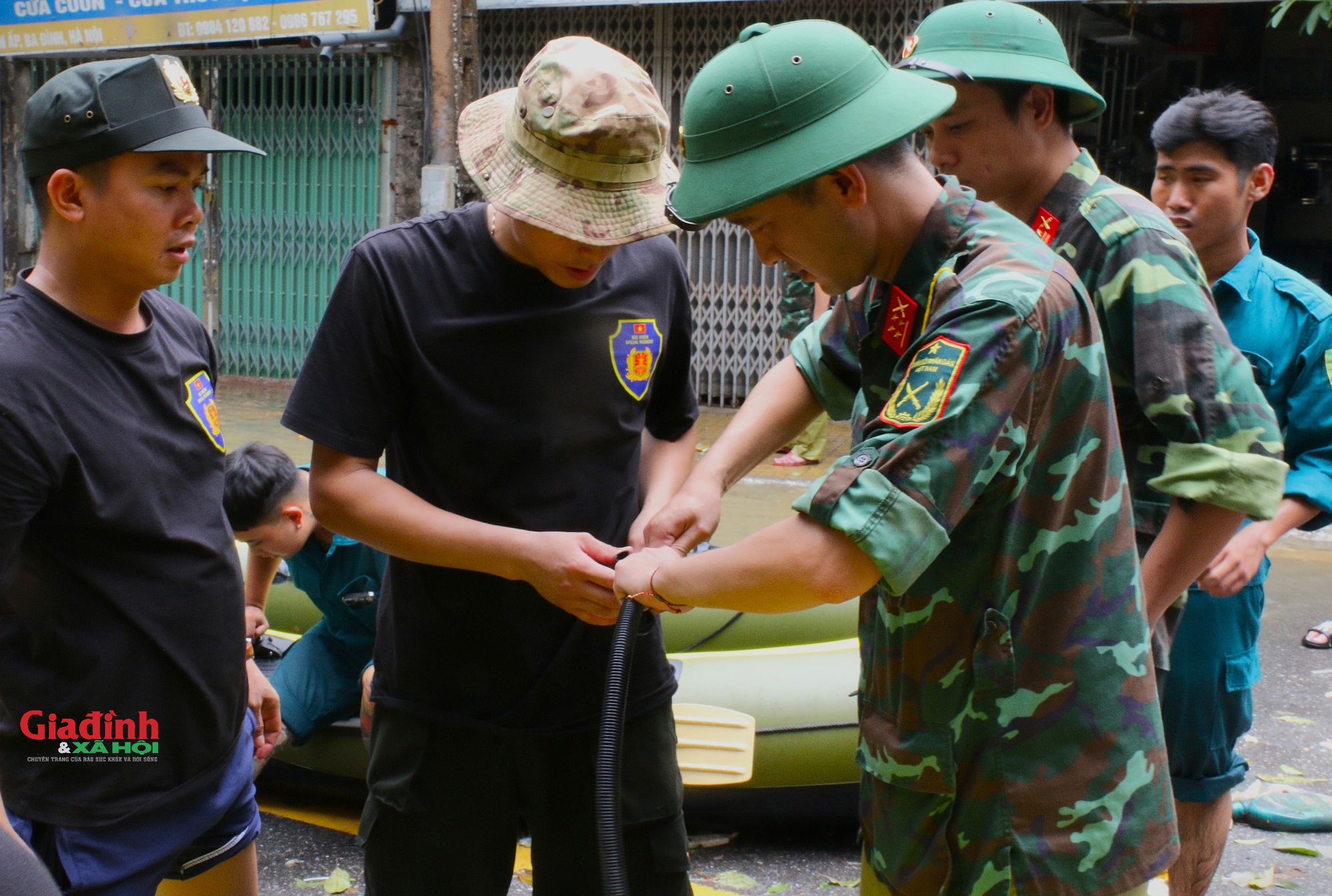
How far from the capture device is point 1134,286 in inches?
81.6

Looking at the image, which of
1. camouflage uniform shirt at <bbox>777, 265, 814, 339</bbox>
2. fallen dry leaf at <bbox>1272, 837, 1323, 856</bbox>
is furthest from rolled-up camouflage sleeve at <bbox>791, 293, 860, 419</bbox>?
camouflage uniform shirt at <bbox>777, 265, 814, 339</bbox>

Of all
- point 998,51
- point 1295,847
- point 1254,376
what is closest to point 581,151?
point 998,51

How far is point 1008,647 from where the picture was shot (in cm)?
160

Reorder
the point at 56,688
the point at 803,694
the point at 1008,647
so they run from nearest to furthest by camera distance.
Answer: the point at 1008,647 → the point at 56,688 → the point at 803,694

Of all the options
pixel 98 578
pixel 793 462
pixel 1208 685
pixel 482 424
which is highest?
pixel 482 424

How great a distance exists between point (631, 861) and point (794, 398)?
827 millimetres

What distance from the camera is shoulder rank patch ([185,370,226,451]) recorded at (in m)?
2.18

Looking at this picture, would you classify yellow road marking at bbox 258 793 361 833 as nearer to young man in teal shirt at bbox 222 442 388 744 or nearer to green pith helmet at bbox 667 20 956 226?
young man in teal shirt at bbox 222 442 388 744

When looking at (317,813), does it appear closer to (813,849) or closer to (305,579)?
(305,579)

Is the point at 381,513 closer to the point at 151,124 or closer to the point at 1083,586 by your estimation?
Result: the point at 151,124

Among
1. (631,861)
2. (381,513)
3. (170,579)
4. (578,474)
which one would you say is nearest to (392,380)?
(381,513)

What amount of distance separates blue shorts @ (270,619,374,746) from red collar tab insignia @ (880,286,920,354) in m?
2.40

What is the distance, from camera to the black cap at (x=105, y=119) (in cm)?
200

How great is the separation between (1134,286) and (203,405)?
1.60 meters
